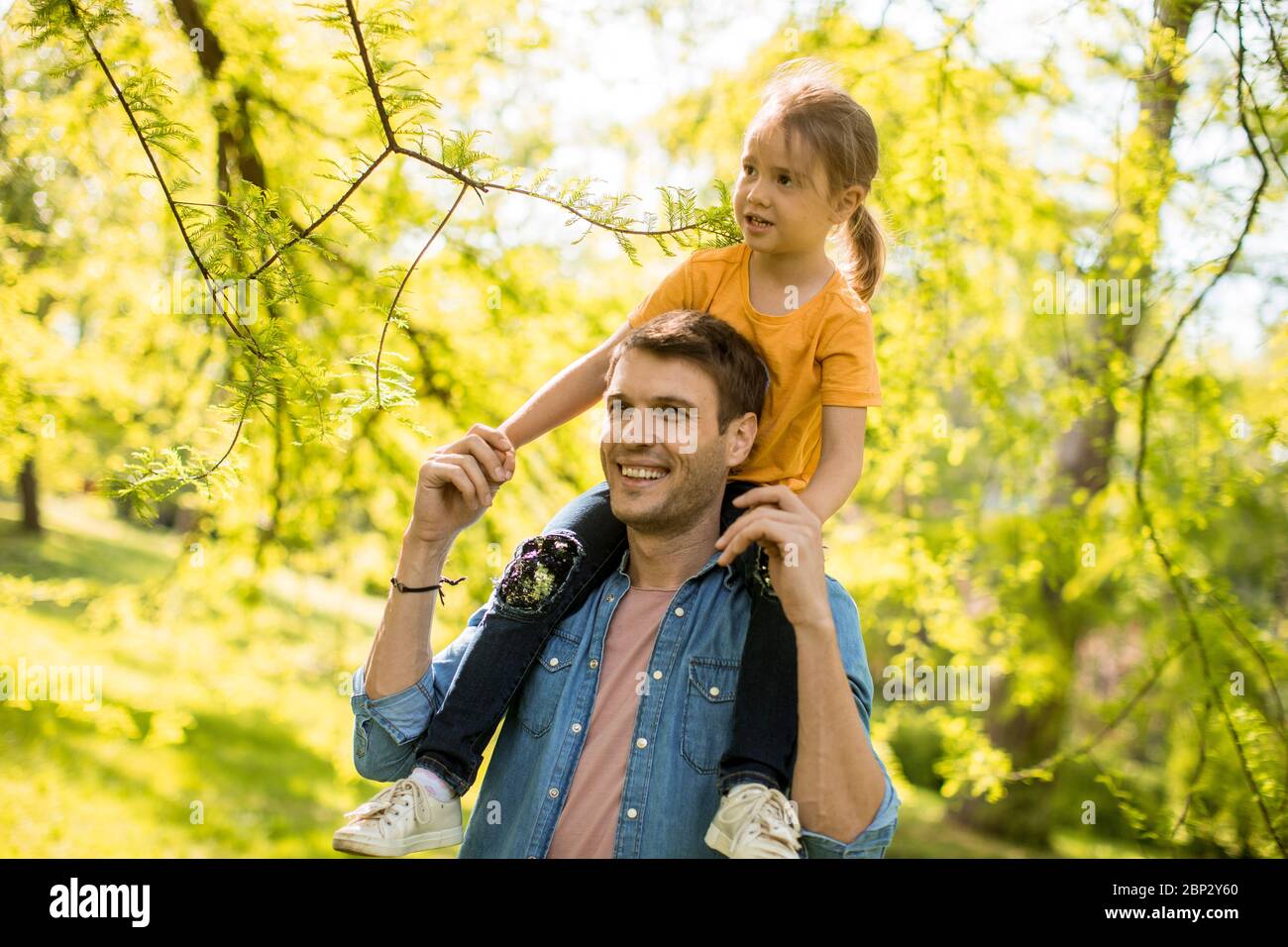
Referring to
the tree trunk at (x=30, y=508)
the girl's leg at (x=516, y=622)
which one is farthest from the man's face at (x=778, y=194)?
the tree trunk at (x=30, y=508)

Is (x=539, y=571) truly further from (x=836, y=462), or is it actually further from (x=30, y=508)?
(x=30, y=508)

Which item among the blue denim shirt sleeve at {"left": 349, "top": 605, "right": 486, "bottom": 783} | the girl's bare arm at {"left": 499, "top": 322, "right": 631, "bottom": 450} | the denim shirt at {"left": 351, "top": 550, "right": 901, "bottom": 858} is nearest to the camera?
the denim shirt at {"left": 351, "top": 550, "right": 901, "bottom": 858}

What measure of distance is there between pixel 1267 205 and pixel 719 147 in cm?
267

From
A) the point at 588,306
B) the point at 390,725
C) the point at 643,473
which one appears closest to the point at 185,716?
the point at 588,306

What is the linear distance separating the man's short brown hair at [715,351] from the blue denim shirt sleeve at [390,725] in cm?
80

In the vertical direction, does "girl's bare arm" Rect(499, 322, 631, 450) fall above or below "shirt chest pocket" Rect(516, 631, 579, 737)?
above

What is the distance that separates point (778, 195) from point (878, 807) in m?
1.27

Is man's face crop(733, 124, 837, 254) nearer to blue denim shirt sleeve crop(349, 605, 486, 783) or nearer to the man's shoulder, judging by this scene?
the man's shoulder

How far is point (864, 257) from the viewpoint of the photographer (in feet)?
8.64

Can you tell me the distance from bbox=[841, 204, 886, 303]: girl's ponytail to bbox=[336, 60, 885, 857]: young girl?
102 mm

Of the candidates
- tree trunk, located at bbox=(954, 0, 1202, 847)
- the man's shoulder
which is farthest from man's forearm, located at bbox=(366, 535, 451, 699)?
tree trunk, located at bbox=(954, 0, 1202, 847)

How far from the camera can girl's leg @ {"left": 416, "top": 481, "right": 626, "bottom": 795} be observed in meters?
2.08

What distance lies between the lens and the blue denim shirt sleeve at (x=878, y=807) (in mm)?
1809
